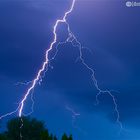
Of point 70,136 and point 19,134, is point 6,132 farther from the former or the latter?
point 70,136

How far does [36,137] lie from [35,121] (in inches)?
64.9

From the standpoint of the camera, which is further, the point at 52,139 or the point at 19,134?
the point at 19,134

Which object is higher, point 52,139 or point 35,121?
point 35,121

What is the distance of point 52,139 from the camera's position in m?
21.8

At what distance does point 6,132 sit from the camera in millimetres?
34281

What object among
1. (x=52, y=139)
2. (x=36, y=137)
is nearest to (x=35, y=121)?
(x=36, y=137)

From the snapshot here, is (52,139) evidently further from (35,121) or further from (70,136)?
(35,121)

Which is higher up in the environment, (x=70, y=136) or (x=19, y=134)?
(x=19, y=134)

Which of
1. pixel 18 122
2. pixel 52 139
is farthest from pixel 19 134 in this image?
pixel 52 139

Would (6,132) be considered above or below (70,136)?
above

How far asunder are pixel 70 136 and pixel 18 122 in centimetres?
1462

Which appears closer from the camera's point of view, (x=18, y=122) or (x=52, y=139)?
(x=52, y=139)

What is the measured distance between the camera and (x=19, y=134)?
3406 cm

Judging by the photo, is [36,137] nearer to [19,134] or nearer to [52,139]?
[19,134]
